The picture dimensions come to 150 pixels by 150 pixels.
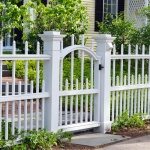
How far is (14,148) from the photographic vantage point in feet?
23.5

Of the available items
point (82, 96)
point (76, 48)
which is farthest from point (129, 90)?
point (76, 48)

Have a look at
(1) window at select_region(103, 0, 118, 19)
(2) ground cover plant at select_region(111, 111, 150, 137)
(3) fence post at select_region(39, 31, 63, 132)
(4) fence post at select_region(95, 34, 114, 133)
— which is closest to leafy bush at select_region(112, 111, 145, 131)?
(2) ground cover plant at select_region(111, 111, 150, 137)

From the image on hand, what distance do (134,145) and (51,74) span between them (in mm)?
1743

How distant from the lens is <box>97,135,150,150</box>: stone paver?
8.13 metres

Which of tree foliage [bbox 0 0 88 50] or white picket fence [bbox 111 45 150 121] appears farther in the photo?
tree foliage [bbox 0 0 88 50]

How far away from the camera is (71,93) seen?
8.56 meters

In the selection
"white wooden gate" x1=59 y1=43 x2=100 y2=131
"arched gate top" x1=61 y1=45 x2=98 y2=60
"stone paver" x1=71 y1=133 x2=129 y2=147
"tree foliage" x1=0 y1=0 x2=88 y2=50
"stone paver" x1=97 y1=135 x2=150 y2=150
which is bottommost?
"stone paver" x1=97 y1=135 x2=150 y2=150

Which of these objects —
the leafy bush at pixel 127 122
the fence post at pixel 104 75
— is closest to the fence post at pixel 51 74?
the fence post at pixel 104 75

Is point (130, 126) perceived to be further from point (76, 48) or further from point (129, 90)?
point (76, 48)

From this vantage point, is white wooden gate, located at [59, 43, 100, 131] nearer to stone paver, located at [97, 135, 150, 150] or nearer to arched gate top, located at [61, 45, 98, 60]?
arched gate top, located at [61, 45, 98, 60]

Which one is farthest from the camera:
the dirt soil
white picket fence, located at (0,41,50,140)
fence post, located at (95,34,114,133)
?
fence post, located at (95,34,114,133)

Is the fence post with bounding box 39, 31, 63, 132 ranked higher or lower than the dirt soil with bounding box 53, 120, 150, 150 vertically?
higher

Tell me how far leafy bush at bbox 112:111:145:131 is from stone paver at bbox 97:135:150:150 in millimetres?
760

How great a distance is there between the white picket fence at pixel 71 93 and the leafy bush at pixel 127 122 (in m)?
0.09
